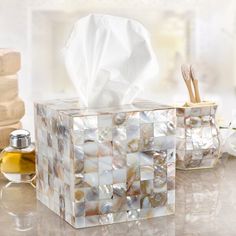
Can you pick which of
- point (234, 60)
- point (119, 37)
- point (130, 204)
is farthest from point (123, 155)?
point (234, 60)

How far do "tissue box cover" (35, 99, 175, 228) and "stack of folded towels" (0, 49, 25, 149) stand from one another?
375 millimetres

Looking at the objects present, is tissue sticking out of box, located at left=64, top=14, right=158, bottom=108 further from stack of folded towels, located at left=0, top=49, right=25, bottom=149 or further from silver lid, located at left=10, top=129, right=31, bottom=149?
stack of folded towels, located at left=0, top=49, right=25, bottom=149

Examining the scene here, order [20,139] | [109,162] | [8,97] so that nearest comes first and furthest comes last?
[109,162]
[20,139]
[8,97]

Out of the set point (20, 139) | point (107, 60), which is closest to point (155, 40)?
point (20, 139)

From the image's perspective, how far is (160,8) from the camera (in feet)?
8.24

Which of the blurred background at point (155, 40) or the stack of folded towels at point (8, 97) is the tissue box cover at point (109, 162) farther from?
the blurred background at point (155, 40)

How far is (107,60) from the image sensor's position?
925 mm

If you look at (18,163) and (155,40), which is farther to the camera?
(155,40)

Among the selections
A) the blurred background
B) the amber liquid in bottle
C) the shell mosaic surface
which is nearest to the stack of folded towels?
the amber liquid in bottle

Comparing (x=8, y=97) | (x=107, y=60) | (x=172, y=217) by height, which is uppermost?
(x=107, y=60)

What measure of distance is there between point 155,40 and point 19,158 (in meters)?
1.56

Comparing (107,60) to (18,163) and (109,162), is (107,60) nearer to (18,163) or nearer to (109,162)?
(109,162)

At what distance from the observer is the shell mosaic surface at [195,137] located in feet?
3.89

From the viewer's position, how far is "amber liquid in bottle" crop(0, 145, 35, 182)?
109cm
